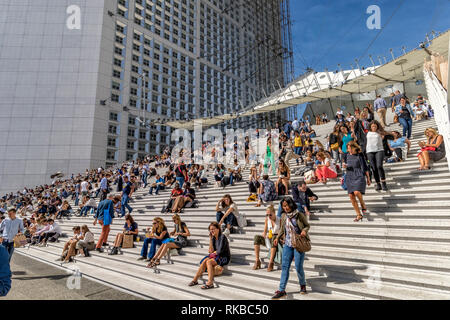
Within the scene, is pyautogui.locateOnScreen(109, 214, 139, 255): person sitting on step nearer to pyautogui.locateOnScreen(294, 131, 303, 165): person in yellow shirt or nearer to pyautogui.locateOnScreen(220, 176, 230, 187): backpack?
pyautogui.locateOnScreen(220, 176, 230, 187): backpack

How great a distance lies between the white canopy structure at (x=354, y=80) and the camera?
1697 cm

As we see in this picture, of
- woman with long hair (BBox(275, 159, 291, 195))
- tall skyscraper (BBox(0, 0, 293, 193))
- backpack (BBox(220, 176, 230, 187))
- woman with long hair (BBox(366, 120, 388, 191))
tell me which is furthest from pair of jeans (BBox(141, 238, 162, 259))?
tall skyscraper (BBox(0, 0, 293, 193))

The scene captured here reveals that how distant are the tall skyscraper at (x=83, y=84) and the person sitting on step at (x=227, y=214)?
29583mm

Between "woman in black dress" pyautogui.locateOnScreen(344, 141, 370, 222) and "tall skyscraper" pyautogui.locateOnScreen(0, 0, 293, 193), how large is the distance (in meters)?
30.1

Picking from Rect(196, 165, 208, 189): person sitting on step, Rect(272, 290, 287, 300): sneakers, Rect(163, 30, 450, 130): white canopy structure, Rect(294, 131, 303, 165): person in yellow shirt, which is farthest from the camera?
Rect(163, 30, 450, 130): white canopy structure

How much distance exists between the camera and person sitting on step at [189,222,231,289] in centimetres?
516

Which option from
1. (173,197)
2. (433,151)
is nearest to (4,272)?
(173,197)

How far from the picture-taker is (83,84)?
128ft

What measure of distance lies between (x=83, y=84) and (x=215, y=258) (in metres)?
42.0

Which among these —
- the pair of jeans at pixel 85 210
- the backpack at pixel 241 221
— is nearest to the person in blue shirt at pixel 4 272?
the backpack at pixel 241 221

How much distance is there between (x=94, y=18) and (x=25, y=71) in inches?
524
